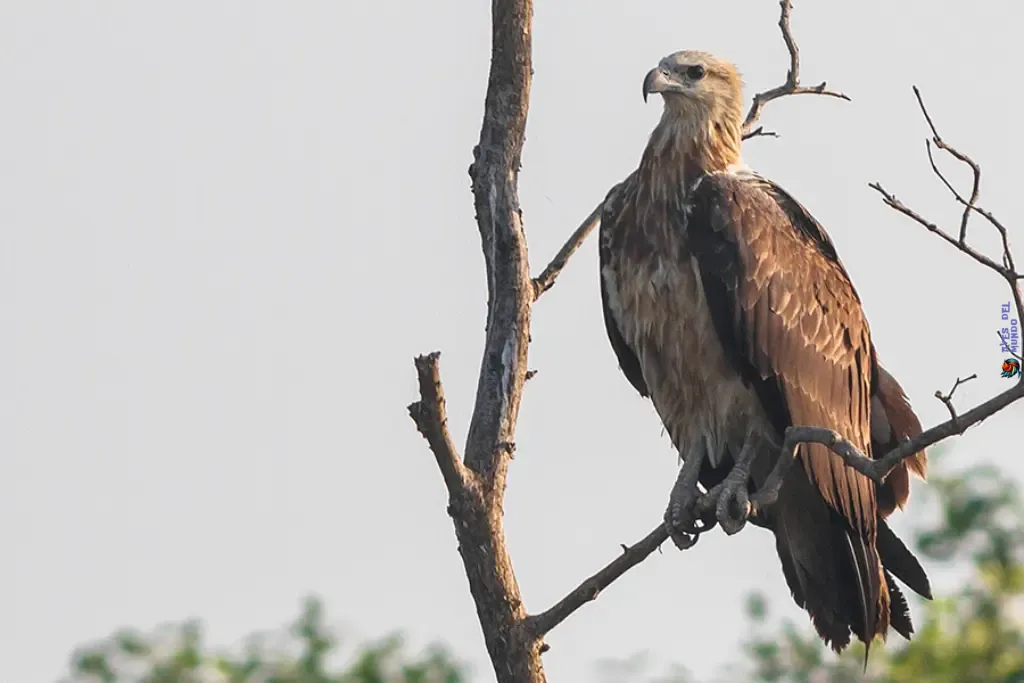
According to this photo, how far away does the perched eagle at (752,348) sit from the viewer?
6.53 m

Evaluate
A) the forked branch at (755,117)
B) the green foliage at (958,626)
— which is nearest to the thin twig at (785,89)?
the forked branch at (755,117)

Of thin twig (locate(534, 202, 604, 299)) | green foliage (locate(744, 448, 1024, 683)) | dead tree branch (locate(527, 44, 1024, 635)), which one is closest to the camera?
dead tree branch (locate(527, 44, 1024, 635))

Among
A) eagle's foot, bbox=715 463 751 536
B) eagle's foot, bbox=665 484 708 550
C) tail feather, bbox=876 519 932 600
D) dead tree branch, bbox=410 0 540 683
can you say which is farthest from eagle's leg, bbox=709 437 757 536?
dead tree branch, bbox=410 0 540 683

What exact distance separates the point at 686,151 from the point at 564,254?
→ 77 centimetres

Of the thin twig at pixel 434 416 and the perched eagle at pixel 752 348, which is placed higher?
the perched eagle at pixel 752 348

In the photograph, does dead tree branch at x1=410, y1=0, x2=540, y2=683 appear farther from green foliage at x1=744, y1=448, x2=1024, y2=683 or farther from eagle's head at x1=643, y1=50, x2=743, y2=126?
green foliage at x1=744, y1=448, x2=1024, y2=683

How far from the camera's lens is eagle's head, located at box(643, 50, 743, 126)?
702 cm

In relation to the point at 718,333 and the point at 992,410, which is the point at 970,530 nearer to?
the point at 718,333

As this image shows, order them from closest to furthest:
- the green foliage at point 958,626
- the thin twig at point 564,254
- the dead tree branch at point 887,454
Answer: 1. the dead tree branch at point 887,454
2. the thin twig at point 564,254
3. the green foliage at point 958,626

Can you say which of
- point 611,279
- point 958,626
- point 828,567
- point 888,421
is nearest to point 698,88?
point 611,279

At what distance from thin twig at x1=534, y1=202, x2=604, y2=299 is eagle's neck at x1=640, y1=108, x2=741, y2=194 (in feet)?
0.86

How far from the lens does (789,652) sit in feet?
53.7

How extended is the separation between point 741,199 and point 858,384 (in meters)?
0.88

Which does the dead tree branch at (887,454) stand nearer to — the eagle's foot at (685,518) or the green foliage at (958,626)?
the eagle's foot at (685,518)
